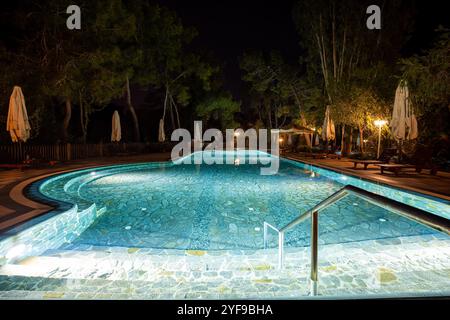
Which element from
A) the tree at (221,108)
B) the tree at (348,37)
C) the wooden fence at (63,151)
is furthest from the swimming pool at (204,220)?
the tree at (221,108)

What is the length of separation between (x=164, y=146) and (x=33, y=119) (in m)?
12.5

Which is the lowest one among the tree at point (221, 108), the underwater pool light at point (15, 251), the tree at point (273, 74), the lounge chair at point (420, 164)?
the underwater pool light at point (15, 251)

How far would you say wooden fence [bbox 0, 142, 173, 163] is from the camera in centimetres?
1236

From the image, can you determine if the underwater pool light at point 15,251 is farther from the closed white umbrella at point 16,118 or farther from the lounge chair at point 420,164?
the lounge chair at point 420,164

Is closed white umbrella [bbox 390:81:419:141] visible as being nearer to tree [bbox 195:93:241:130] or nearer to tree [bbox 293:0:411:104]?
tree [bbox 293:0:411:104]

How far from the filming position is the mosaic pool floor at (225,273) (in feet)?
9.29

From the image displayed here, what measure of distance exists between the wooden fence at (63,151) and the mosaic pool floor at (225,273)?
9805 mm

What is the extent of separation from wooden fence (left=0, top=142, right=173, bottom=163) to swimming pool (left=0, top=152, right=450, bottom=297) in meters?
4.30

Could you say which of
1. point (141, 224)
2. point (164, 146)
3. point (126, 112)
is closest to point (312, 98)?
point (164, 146)

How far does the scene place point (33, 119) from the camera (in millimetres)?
15039

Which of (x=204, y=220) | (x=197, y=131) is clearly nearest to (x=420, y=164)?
(x=204, y=220)
